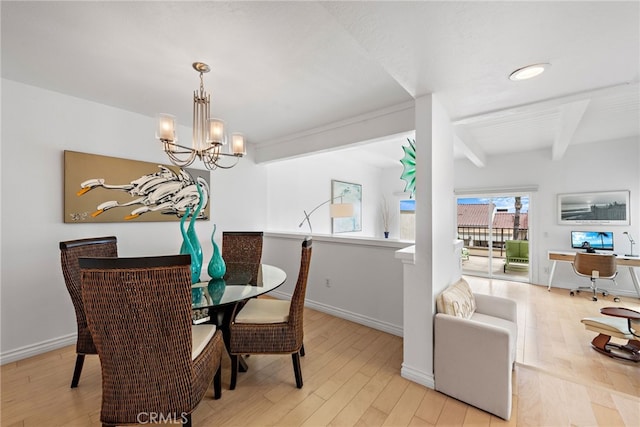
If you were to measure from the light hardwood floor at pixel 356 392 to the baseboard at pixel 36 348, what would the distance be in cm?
6

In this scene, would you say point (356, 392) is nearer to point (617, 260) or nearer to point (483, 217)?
point (617, 260)

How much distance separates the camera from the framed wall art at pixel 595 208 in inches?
174

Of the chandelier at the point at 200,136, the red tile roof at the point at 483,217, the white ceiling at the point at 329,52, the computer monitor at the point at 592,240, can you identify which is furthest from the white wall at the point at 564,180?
the chandelier at the point at 200,136

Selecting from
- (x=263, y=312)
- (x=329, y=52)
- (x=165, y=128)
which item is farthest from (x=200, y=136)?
(x=263, y=312)

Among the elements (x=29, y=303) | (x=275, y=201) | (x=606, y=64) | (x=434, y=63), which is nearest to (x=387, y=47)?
(x=434, y=63)

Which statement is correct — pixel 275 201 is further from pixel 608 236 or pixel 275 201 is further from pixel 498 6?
pixel 608 236

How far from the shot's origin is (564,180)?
4.88m

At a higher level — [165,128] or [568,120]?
[568,120]

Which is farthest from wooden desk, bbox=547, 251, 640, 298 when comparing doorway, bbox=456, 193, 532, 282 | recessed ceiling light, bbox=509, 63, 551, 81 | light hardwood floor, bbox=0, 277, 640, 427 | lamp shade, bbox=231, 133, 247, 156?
lamp shade, bbox=231, 133, 247, 156

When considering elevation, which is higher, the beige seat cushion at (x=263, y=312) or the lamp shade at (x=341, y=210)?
the lamp shade at (x=341, y=210)

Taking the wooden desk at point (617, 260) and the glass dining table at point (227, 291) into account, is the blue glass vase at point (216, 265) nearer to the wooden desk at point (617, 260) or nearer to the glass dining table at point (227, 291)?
the glass dining table at point (227, 291)

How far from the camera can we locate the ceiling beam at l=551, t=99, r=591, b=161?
2.46 meters

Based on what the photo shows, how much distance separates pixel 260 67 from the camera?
2.04m

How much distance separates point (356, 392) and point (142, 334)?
149 cm
